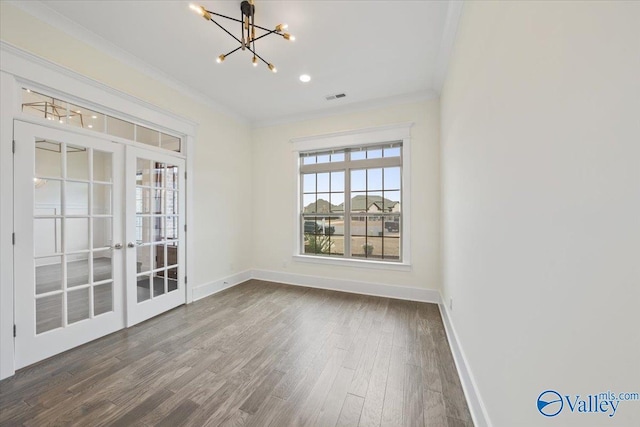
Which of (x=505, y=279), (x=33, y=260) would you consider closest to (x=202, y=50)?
(x=33, y=260)

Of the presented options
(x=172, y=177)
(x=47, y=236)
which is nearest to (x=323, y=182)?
(x=172, y=177)

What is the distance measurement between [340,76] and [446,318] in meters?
3.32

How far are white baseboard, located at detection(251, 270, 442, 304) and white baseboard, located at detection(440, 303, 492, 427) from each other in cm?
115

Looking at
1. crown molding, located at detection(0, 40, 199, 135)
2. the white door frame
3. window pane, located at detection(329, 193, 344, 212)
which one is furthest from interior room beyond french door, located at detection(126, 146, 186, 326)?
window pane, located at detection(329, 193, 344, 212)

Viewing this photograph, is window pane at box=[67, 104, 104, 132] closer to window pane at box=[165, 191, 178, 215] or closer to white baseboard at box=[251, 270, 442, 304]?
window pane at box=[165, 191, 178, 215]

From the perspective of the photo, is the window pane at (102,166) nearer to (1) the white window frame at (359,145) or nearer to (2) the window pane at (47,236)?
(2) the window pane at (47,236)

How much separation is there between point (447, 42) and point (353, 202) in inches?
97.7

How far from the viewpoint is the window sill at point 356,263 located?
376 cm

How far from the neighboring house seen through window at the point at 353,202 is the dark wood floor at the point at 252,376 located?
134cm

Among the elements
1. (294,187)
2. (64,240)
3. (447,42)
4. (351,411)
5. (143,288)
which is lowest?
(351,411)

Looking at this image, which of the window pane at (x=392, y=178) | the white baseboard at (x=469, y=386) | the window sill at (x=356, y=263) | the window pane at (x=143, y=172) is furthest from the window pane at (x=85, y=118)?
the white baseboard at (x=469, y=386)

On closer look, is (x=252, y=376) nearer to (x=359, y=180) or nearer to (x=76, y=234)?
(x=76, y=234)

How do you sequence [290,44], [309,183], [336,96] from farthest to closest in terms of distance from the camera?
1. [309,183]
2. [336,96]
3. [290,44]

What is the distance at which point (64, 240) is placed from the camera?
2359mm
